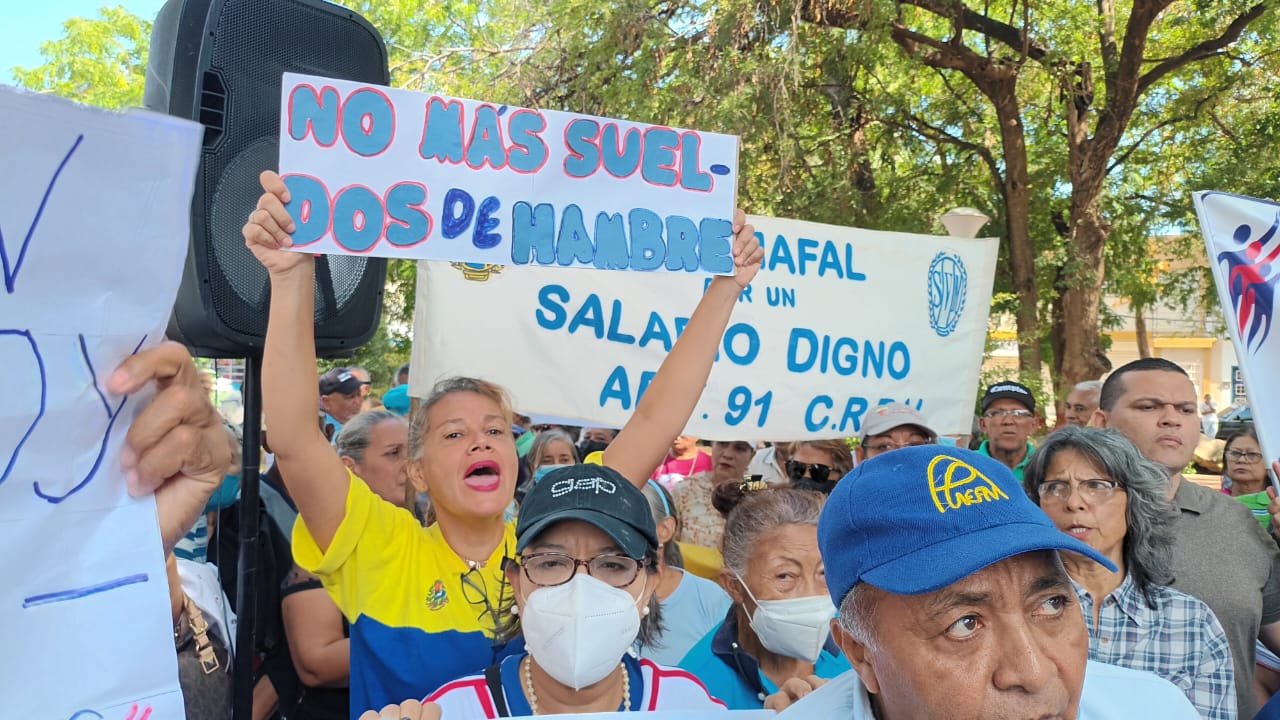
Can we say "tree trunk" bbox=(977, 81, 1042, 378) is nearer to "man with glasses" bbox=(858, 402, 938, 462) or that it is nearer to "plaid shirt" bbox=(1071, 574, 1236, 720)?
"man with glasses" bbox=(858, 402, 938, 462)

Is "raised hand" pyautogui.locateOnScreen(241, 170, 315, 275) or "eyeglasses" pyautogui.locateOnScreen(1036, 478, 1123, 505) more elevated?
"raised hand" pyautogui.locateOnScreen(241, 170, 315, 275)

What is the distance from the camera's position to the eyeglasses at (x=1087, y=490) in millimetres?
2773

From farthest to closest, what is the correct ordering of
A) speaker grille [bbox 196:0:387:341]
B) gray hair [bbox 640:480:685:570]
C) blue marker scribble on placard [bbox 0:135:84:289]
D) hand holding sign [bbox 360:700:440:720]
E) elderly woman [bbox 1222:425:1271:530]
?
elderly woman [bbox 1222:425:1271:530] < gray hair [bbox 640:480:685:570] < speaker grille [bbox 196:0:387:341] < hand holding sign [bbox 360:700:440:720] < blue marker scribble on placard [bbox 0:135:84:289]

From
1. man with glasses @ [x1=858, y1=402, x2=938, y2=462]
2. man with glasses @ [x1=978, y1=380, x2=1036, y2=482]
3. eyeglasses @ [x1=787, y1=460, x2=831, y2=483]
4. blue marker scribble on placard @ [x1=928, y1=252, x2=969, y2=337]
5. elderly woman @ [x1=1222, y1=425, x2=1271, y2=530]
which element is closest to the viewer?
man with glasses @ [x1=858, y1=402, x2=938, y2=462]

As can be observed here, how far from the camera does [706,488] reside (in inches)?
210

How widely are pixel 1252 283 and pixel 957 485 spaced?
6.39ft

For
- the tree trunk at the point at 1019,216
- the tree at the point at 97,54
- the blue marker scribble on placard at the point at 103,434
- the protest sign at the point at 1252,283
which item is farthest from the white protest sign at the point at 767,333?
the tree at the point at 97,54

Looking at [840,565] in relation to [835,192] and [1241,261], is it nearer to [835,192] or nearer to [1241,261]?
[1241,261]

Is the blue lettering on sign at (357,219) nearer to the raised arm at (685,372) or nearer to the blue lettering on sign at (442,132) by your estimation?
the blue lettering on sign at (442,132)

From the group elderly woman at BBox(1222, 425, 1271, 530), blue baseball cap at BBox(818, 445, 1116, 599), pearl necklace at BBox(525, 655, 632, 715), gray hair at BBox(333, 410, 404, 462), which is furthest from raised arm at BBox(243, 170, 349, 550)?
elderly woman at BBox(1222, 425, 1271, 530)

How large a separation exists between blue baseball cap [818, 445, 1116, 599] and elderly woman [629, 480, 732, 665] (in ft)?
4.69

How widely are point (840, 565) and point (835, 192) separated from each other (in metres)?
9.01

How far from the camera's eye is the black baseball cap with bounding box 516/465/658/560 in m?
2.15

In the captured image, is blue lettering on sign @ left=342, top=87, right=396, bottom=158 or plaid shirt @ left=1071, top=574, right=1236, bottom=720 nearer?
blue lettering on sign @ left=342, top=87, right=396, bottom=158
